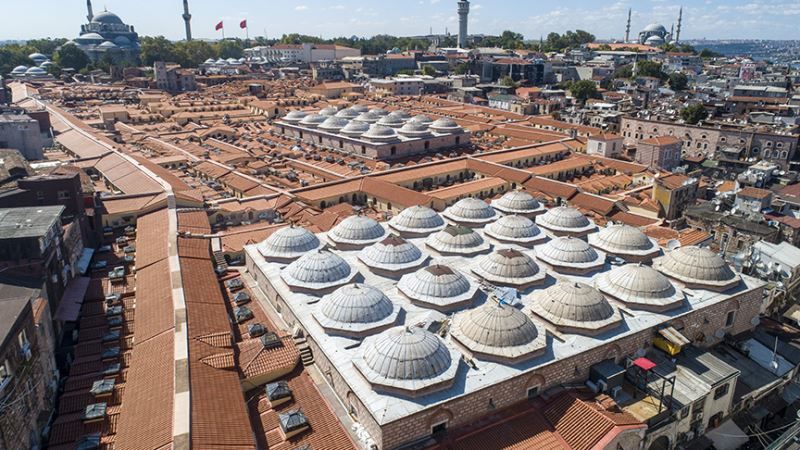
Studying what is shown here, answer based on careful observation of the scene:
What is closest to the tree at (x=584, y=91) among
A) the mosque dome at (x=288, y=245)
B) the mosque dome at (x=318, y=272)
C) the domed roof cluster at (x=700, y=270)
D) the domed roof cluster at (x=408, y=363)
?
the domed roof cluster at (x=700, y=270)

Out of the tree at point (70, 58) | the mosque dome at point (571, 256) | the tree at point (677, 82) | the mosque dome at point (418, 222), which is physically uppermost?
the tree at point (70, 58)

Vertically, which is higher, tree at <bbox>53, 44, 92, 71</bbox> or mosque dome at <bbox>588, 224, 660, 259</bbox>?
tree at <bbox>53, 44, 92, 71</bbox>

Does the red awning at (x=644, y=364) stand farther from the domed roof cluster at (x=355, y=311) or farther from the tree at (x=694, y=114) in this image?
the tree at (x=694, y=114)

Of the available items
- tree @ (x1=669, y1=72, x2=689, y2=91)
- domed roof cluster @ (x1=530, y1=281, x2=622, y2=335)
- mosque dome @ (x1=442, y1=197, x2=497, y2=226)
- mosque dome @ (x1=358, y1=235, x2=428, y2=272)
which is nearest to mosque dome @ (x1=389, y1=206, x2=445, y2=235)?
mosque dome @ (x1=442, y1=197, x2=497, y2=226)

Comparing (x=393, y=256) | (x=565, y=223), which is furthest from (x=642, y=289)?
(x=393, y=256)

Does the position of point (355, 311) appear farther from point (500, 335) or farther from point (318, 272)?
point (500, 335)

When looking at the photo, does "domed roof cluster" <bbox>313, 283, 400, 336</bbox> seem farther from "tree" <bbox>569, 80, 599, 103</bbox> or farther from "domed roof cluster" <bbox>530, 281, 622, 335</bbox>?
"tree" <bbox>569, 80, 599, 103</bbox>

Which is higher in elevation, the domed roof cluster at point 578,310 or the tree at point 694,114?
the tree at point 694,114
